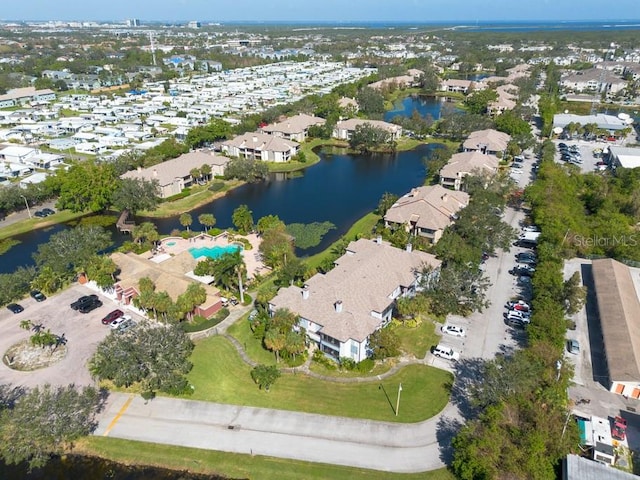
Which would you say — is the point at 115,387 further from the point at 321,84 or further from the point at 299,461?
the point at 321,84

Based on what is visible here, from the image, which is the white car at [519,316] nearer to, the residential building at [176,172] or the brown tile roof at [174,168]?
the residential building at [176,172]

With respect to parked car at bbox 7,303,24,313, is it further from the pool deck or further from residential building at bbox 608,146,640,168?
residential building at bbox 608,146,640,168

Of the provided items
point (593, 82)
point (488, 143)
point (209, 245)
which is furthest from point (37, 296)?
point (593, 82)

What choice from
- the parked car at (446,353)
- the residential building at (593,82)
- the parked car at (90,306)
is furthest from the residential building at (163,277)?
the residential building at (593,82)

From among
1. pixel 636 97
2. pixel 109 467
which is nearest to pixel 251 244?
pixel 109 467

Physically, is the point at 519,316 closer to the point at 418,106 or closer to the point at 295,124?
the point at 295,124

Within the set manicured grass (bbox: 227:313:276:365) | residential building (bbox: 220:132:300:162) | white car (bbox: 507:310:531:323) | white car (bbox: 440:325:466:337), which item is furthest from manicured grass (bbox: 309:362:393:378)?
residential building (bbox: 220:132:300:162)
